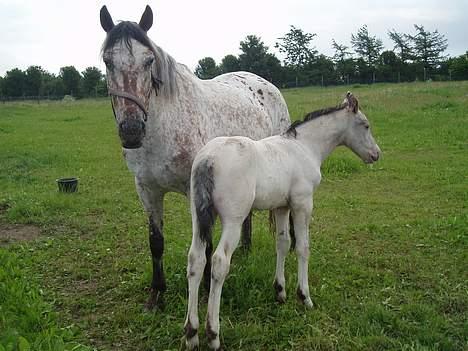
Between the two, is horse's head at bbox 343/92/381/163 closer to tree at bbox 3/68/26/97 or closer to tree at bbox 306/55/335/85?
tree at bbox 306/55/335/85

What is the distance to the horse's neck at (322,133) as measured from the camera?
4031mm

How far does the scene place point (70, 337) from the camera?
3.42 meters

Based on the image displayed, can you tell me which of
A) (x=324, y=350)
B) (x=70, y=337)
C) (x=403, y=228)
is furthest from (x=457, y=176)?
(x=70, y=337)

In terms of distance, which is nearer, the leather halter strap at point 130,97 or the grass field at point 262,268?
the leather halter strap at point 130,97

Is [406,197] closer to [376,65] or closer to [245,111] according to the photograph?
[245,111]

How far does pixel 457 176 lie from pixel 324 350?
20.7 feet

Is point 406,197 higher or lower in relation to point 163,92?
lower

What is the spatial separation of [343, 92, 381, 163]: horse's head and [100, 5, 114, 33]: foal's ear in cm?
207

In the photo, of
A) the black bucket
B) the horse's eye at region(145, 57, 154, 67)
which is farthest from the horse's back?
the black bucket

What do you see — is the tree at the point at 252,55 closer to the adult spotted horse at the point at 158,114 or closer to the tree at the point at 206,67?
the tree at the point at 206,67

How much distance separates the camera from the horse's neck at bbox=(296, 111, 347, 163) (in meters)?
4.03

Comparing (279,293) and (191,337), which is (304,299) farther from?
(191,337)

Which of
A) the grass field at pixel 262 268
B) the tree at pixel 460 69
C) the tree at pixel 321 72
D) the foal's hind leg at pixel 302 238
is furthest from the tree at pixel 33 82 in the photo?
the foal's hind leg at pixel 302 238

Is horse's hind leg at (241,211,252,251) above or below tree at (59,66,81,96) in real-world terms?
below
